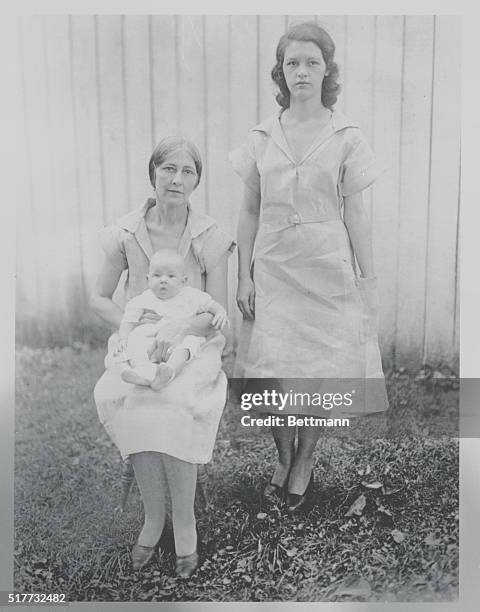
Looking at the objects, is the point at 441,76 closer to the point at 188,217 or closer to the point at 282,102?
the point at 282,102

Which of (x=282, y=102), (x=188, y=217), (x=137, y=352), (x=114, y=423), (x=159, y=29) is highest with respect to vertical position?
(x=159, y=29)

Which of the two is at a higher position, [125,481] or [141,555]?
[125,481]

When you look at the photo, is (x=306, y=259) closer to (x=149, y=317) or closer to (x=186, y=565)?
(x=149, y=317)

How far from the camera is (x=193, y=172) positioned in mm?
2912

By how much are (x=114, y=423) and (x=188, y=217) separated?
75 cm

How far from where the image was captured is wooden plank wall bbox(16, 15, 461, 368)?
2900 millimetres

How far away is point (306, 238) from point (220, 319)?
405 mm

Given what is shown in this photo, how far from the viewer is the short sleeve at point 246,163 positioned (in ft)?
9.55

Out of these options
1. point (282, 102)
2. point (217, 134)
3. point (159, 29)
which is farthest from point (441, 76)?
point (159, 29)

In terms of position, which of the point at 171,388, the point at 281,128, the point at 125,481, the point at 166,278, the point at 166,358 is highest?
the point at 281,128

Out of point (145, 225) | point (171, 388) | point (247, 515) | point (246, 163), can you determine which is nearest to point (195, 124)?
point (246, 163)

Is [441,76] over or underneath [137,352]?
over

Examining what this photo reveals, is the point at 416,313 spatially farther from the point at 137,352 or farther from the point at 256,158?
the point at 137,352

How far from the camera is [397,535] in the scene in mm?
Answer: 2967
